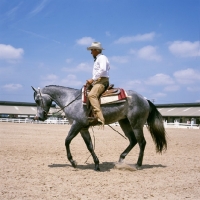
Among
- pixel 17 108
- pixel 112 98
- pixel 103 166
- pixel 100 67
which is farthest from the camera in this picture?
pixel 17 108

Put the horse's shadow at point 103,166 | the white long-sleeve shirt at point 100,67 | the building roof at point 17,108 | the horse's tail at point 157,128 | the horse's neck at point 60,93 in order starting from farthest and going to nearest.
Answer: the building roof at point 17,108, the horse's tail at point 157,128, the horse's neck at point 60,93, the horse's shadow at point 103,166, the white long-sleeve shirt at point 100,67

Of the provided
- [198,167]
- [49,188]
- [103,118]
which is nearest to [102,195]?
[49,188]

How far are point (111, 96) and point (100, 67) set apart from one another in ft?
2.80

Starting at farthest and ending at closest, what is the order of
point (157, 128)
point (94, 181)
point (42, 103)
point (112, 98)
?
point (157, 128)
point (42, 103)
point (112, 98)
point (94, 181)

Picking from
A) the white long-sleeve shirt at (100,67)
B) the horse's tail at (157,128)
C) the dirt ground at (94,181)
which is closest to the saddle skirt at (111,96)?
the white long-sleeve shirt at (100,67)

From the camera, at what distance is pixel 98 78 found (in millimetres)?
6984

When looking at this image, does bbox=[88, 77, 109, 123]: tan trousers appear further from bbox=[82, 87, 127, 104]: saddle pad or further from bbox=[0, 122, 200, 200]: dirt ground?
bbox=[0, 122, 200, 200]: dirt ground

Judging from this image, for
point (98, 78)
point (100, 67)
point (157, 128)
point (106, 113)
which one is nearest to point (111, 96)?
point (106, 113)

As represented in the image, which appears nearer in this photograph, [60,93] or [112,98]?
[112,98]

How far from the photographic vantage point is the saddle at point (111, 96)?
7152mm

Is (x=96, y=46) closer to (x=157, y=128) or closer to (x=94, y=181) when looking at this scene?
(x=157, y=128)

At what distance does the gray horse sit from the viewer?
709 centimetres

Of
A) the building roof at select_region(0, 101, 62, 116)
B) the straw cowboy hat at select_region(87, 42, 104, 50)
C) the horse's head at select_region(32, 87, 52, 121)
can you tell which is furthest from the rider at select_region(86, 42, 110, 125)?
the building roof at select_region(0, 101, 62, 116)

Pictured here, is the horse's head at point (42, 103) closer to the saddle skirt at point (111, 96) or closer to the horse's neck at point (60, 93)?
the horse's neck at point (60, 93)
